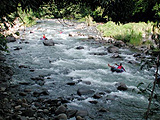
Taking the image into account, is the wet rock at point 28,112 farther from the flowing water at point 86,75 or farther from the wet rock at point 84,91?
the wet rock at point 84,91

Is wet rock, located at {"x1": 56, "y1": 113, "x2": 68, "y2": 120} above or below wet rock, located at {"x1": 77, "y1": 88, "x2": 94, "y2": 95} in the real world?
below

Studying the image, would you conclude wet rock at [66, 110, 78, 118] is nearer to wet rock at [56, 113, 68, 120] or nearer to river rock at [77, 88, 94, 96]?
wet rock at [56, 113, 68, 120]

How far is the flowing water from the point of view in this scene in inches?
182

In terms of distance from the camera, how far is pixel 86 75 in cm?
686

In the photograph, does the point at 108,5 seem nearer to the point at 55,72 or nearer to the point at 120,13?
the point at 120,13

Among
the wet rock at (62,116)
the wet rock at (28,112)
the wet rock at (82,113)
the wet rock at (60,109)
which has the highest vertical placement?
the wet rock at (28,112)

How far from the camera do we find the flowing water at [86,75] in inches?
182

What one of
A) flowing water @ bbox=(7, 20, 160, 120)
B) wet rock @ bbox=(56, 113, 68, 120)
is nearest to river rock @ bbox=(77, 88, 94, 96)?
flowing water @ bbox=(7, 20, 160, 120)

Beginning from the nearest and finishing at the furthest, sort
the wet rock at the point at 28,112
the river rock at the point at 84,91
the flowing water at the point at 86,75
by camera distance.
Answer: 1. the wet rock at the point at 28,112
2. the flowing water at the point at 86,75
3. the river rock at the point at 84,91

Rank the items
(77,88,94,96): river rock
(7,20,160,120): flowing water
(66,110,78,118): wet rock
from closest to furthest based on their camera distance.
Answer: (66,110,78,118): wet rock, (7,20,160,120): flowing water, (77,88,94,96): river rock

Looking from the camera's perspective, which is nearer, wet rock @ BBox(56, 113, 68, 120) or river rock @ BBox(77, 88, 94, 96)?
wet rock @ BBox(56, 113, 68, 120)

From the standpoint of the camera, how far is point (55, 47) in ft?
37.8

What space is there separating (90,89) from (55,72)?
2.03 meters

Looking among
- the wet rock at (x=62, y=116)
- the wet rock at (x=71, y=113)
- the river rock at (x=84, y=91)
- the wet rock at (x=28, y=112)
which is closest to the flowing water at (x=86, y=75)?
the river rock at (x=84, y=91)
